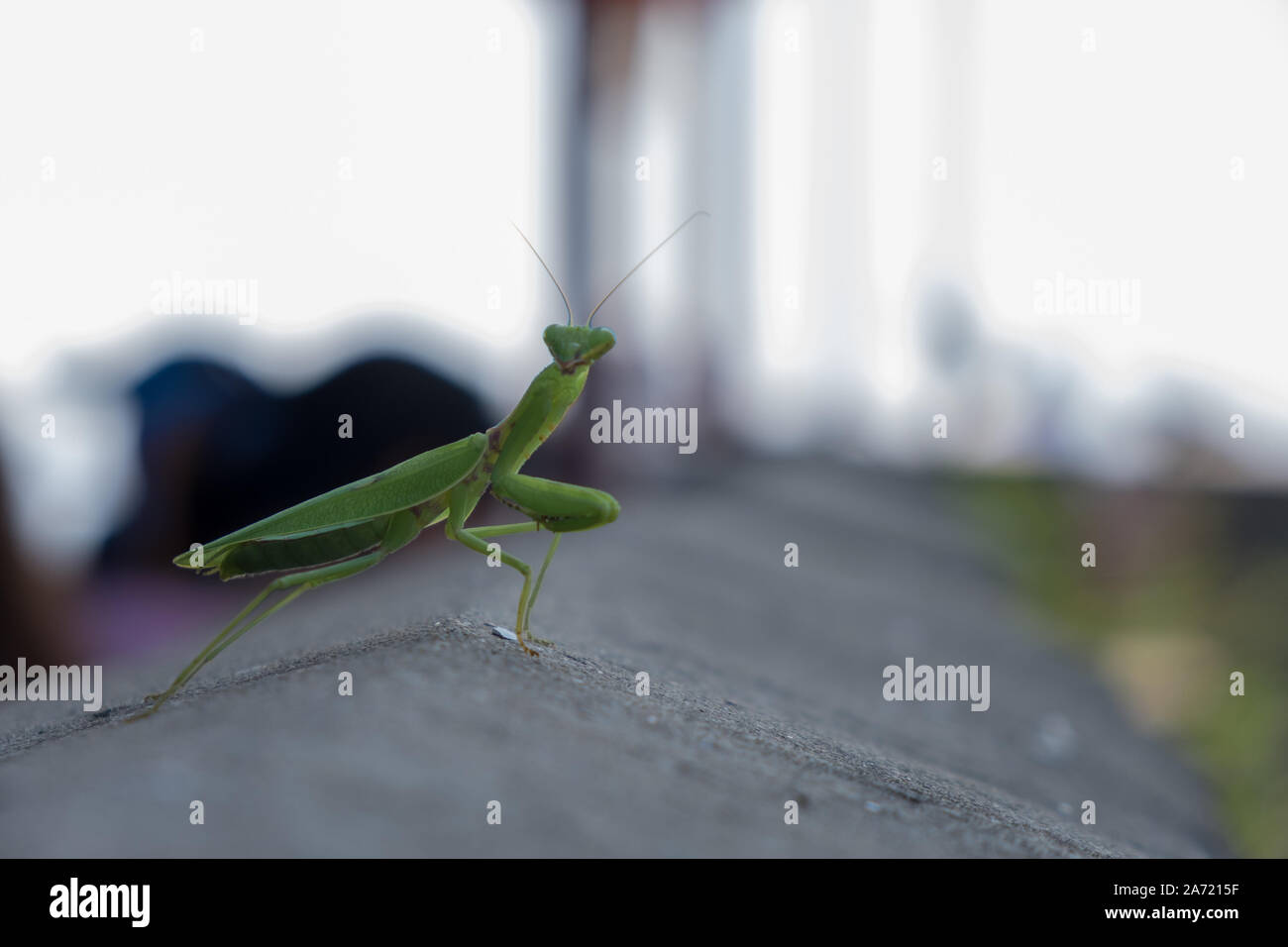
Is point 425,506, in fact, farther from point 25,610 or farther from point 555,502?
point 25,610

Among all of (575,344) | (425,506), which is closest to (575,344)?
(575,344)

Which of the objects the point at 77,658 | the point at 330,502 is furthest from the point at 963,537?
the point at 330,502

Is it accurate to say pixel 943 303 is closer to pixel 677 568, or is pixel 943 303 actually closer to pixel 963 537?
pixel 963 537

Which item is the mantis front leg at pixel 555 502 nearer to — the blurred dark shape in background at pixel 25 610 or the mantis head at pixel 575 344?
the mantis head at pixel 575 344

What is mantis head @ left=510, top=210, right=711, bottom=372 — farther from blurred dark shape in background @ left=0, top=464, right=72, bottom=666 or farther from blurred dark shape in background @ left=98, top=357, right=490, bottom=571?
blurred dark shape in background @ left=0, top=464, right=72, bottom=666

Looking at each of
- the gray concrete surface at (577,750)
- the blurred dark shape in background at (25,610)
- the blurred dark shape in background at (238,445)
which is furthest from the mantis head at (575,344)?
the blurred dark shape in background at (25,610)

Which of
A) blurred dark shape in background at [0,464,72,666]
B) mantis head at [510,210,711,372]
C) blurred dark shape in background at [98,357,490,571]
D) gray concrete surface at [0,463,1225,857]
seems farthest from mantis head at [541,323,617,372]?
blurred dark shape in background at [0,464,72,666]
